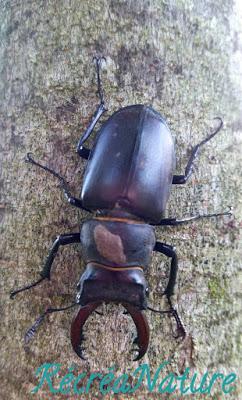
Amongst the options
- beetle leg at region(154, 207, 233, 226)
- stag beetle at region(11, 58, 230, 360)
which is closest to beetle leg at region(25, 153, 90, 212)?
stag beetle at region(11, 58, 230, 360)

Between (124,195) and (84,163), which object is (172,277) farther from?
A: (84,163)

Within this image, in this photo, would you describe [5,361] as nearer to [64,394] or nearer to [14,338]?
[14,338]

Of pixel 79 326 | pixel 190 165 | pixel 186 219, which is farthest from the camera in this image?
pixel 190 165

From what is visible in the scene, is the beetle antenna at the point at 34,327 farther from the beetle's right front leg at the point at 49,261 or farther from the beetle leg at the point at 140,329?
the beetle leg at the point at 140,329

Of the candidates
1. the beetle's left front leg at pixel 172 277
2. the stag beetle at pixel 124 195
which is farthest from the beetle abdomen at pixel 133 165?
the beetle's left front leg at pixel 172 277

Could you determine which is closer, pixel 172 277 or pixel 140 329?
pixel 140 329

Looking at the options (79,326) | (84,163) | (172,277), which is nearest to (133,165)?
(84,163)

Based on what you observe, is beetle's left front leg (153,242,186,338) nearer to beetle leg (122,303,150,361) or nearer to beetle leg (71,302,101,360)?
beetle leg (122,303,150,361)
